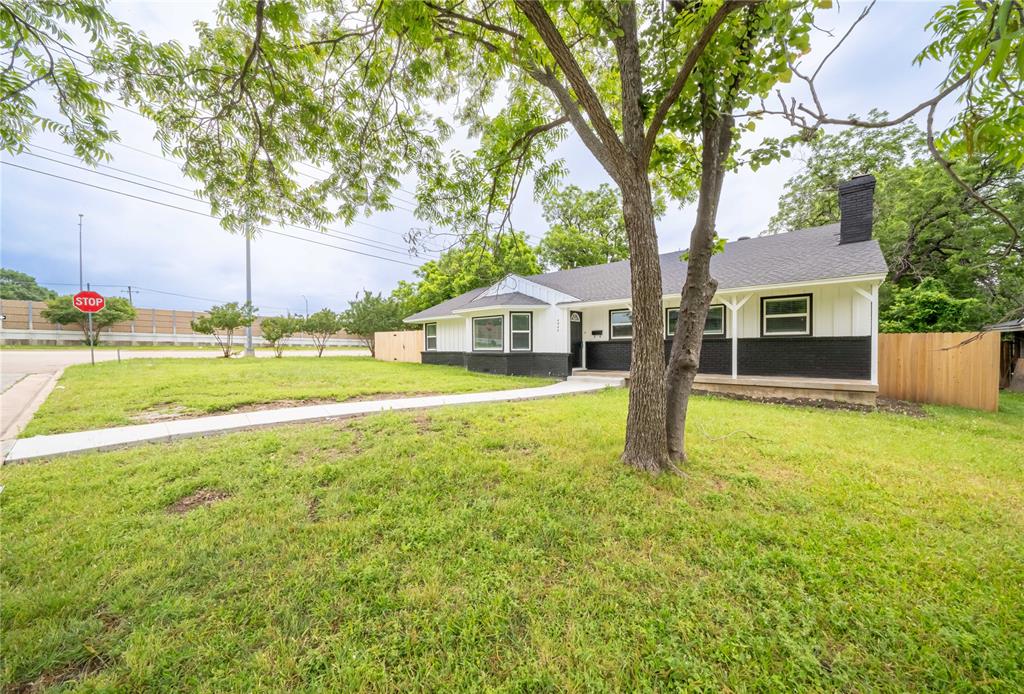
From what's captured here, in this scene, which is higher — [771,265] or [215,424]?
[771,265]

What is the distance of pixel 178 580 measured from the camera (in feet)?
7.30

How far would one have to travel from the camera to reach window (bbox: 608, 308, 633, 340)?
1220cm

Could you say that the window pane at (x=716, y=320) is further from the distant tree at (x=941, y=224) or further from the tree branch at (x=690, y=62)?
the tree branch at (x=690, y=62)

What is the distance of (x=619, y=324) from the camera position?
12445 millimetres

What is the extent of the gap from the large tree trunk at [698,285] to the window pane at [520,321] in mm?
9207

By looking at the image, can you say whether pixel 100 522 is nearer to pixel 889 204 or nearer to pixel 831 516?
pixel 831 516

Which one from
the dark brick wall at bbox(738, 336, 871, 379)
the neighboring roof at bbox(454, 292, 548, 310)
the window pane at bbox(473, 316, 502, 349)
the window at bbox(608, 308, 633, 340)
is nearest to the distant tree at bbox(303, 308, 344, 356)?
the window pane at bbox(473, 316, 502, 349)

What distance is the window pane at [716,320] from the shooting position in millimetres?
10609

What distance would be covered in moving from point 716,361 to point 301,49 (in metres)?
11.1

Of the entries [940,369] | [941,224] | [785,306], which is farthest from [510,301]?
[941,224]

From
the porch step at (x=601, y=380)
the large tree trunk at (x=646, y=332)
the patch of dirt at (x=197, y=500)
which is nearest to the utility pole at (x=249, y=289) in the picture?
the porch step at (x=601, y=380)

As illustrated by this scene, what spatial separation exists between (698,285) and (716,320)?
780 centimetres

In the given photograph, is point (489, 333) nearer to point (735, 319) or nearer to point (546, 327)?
point (546, 327)

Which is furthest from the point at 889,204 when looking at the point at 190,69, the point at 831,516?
the point at 190,69
